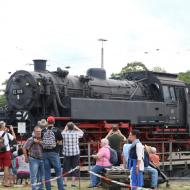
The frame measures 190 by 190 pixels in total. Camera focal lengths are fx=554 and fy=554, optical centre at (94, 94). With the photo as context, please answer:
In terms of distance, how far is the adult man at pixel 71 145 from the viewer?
14.8m

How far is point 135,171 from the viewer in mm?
12656

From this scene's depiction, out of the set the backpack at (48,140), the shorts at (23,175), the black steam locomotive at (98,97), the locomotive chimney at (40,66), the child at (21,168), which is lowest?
the shorts at (23,175)

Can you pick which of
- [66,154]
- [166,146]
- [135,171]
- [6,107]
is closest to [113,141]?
[66,154]

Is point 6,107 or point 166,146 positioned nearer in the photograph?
point 6,107

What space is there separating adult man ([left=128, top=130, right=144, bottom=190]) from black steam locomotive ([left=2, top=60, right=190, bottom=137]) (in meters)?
8.62

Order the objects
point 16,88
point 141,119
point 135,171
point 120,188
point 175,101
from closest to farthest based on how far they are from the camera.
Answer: point 135,171 → point 120,188 → point 16,88 → point 141,119 → point 175,101

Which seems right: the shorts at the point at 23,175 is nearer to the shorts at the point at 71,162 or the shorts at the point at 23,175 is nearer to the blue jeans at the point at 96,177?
the shorts at the point at 71,162

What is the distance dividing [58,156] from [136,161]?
194cm

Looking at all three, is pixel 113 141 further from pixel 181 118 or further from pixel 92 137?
pixel 181 118

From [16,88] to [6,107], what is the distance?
1200 mm

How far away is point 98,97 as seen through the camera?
23.4 m

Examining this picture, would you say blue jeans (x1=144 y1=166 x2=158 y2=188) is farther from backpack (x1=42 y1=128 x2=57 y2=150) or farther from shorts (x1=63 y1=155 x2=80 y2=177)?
backpack (x1=42 y1=128 x2=57 y2=150)

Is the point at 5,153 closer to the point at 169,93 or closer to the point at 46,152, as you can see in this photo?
the point at 46,152

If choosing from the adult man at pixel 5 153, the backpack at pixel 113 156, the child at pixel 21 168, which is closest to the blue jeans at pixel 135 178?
the backpack at pixel 113 156
